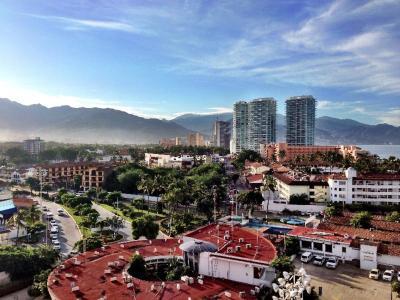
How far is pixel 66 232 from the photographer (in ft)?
166

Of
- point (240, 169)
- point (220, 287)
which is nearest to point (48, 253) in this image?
point (220, 287)

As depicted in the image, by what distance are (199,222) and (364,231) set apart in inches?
835

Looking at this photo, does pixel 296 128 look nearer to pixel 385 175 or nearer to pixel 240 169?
A: pixel 240 169

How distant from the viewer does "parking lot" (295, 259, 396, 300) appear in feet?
101

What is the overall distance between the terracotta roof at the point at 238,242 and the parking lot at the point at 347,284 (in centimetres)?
585

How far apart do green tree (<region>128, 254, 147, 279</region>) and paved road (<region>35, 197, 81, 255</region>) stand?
16.0m

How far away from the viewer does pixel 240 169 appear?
116938 mm

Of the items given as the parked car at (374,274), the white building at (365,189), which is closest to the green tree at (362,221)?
the parked car at (374,274)

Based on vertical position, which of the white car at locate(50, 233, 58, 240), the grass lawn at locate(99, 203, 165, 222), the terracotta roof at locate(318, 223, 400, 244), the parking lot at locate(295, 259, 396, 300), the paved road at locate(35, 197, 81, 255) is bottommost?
the parking lot at locate(295, 259, 396, 300)

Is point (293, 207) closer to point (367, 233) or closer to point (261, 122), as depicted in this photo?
point (367, 233)

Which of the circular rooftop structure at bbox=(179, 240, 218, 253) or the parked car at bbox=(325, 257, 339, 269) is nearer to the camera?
the circular rooftop structure at bbox=(179, 240, 218, 253)

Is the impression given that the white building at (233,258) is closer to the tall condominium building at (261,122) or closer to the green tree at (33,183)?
the green tree at (33,183)

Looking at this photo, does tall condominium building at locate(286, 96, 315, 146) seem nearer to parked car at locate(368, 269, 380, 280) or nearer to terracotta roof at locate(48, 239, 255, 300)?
parked car at locate(368, 269, 380, 280)

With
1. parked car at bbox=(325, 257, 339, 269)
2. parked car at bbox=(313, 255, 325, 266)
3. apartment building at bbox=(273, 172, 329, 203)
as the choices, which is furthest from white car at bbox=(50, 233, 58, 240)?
apartment building at bbox=(273, 172, 329, 203)
